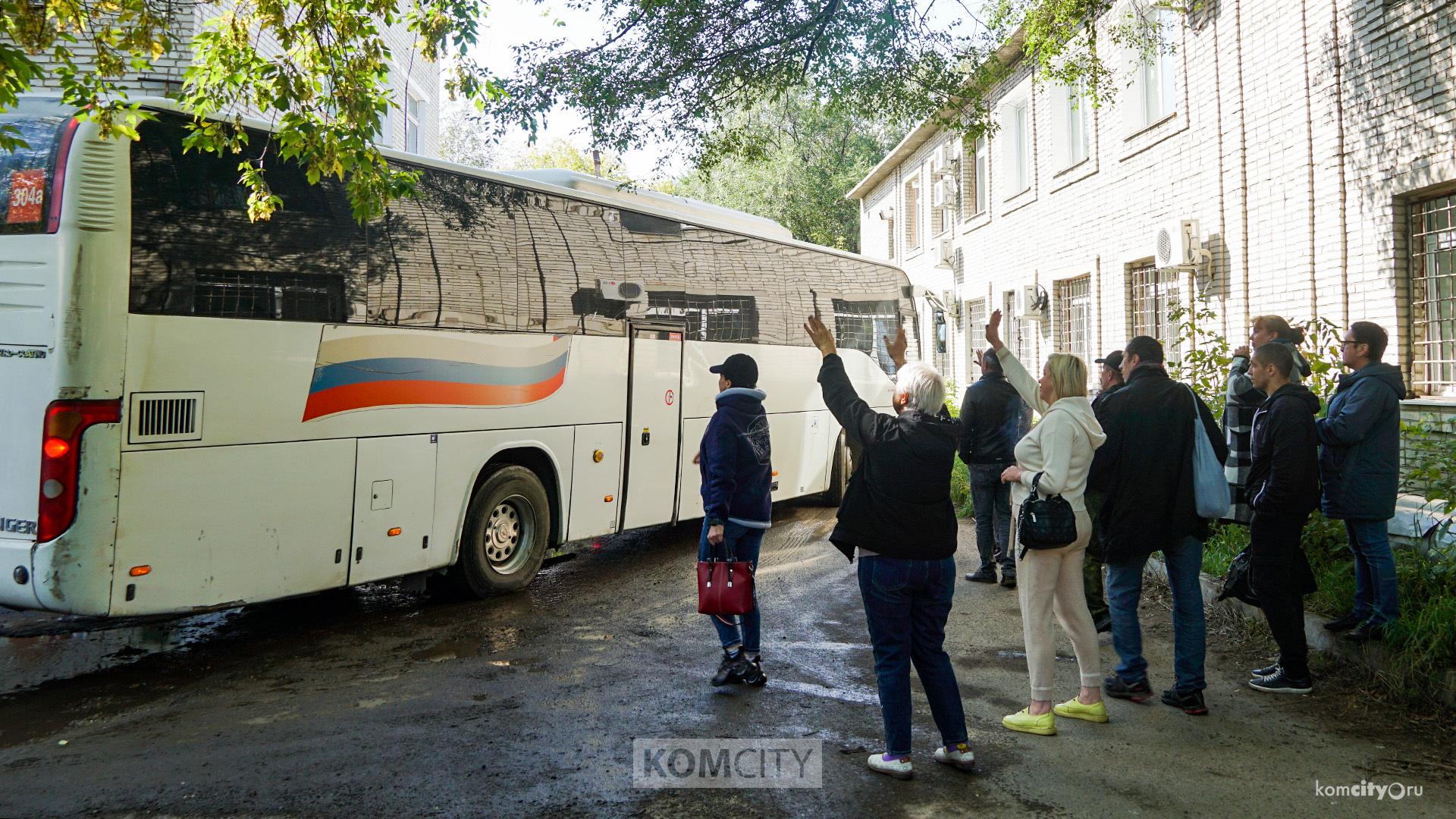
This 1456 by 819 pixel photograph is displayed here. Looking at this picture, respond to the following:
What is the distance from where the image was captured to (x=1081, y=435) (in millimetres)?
5082

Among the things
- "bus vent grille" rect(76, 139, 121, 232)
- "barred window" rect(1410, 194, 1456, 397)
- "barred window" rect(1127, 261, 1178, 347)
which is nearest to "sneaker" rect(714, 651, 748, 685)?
"bus vent grille" rect(76, 139, 121, 232)

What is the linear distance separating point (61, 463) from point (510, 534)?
11.2 feet

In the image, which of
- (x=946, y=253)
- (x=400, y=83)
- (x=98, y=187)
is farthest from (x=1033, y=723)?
(x=400, y=83)

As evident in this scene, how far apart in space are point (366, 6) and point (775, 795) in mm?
5818

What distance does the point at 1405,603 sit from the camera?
6.05 meters

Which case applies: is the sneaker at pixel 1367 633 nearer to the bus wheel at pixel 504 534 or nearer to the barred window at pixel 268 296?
the bus wheel at pixel 504 534

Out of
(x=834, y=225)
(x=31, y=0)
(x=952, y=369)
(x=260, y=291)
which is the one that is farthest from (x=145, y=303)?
(x=834, y=225)

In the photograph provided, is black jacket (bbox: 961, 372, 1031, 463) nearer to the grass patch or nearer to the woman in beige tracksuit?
the grass patch

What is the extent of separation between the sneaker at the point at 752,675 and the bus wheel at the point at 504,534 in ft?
9.60

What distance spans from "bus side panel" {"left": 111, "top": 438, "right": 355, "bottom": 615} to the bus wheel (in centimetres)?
116

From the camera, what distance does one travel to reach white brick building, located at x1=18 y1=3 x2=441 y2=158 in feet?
42.0

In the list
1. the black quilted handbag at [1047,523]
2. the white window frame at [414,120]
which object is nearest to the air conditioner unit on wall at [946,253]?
the white window frame at [414,120]

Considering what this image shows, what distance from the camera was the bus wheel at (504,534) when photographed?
26.0ft

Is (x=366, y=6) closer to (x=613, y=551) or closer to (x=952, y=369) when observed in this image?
(x=613, y=551)
